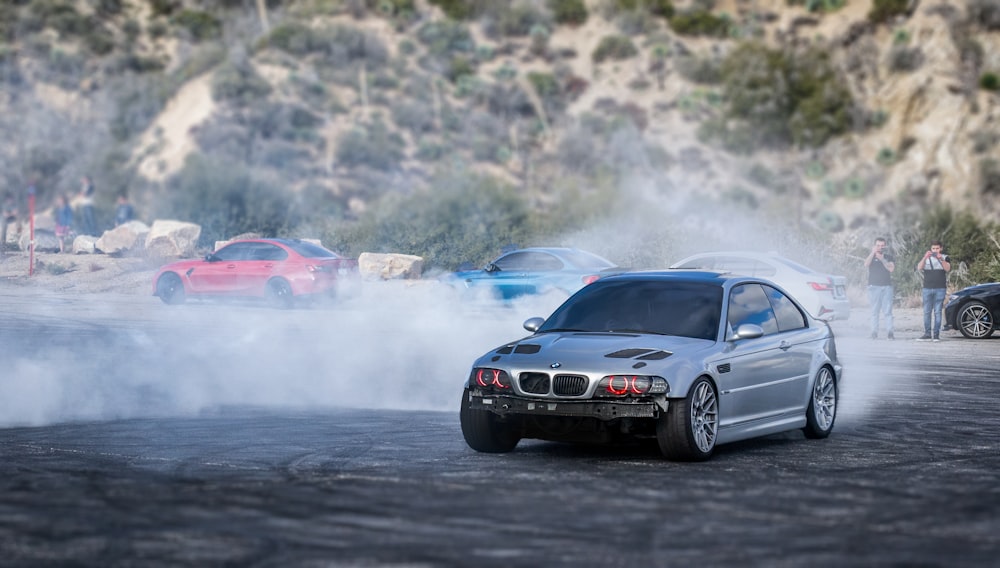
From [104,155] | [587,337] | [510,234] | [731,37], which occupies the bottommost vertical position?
[587,337]

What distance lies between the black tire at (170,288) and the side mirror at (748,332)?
19.4m

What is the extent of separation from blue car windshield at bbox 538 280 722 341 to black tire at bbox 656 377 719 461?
689 millimetres

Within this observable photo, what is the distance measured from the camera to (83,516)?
7.38 meters

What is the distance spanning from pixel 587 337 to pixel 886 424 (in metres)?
3.45

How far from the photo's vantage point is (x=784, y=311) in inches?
464

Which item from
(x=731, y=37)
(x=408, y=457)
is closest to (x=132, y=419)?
(x=408, y=457)

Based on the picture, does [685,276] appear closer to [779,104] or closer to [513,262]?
[513,262]

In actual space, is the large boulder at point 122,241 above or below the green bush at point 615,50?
below

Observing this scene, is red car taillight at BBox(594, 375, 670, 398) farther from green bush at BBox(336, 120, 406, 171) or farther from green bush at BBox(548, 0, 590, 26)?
green bush at BBox(548, 0, 590, 26)

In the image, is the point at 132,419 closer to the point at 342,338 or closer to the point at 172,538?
the point at 172,538

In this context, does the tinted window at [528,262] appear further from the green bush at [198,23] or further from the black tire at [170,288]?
A: the green bush at [198,23]

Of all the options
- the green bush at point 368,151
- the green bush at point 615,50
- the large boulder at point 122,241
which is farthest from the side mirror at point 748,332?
the green bush at point 615,50

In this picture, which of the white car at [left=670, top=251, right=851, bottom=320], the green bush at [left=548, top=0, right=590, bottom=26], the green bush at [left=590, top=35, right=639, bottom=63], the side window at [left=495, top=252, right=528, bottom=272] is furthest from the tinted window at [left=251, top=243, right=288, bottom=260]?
the green bush at [left=548, top=0, right=590, bottom=26]

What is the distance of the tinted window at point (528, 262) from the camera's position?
2548 centimetres
